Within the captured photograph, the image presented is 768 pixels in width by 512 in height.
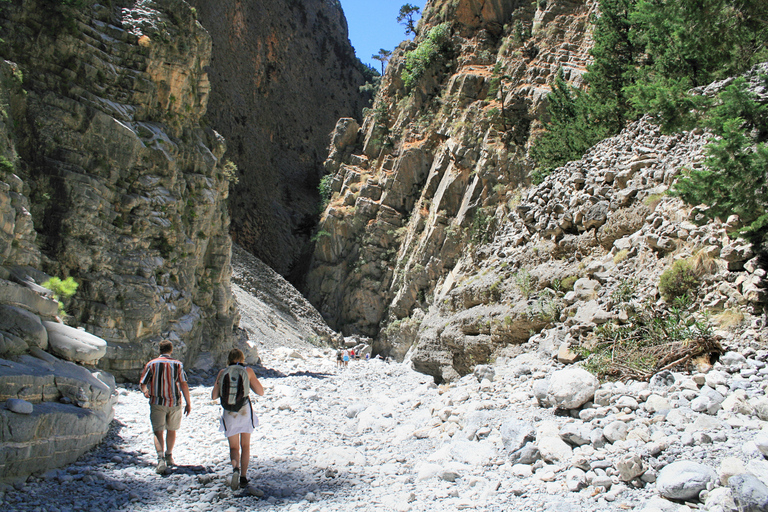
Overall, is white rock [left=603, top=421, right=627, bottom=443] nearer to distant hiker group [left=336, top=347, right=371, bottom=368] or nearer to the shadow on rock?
the shadow on rock

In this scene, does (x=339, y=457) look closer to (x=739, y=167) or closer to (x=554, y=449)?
(x=554, y=449)

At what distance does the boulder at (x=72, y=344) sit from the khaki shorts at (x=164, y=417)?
5.27ft

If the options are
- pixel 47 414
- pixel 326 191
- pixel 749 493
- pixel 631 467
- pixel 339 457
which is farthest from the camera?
pixel 326 191

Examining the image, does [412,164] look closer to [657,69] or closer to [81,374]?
[657,69]

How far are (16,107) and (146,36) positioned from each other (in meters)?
4.78

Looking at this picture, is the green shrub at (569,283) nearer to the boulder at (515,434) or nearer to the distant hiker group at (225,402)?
the boulder at (515,434)

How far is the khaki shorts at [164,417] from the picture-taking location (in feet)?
17.1

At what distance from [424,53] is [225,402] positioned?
29.3m

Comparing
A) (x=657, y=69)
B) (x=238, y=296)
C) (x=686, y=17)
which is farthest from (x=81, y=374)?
(x=238, y=296)

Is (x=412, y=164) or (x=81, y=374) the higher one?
(x=412, y=164)

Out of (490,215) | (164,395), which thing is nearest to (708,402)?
(164,395)

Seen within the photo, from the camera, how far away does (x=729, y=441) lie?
3.62 m

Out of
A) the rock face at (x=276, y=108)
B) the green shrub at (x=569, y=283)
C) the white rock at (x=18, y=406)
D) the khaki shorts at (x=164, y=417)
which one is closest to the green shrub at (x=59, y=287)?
the khaki shorts at (x=164, y=417)

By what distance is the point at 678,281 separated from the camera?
5.94 meters
